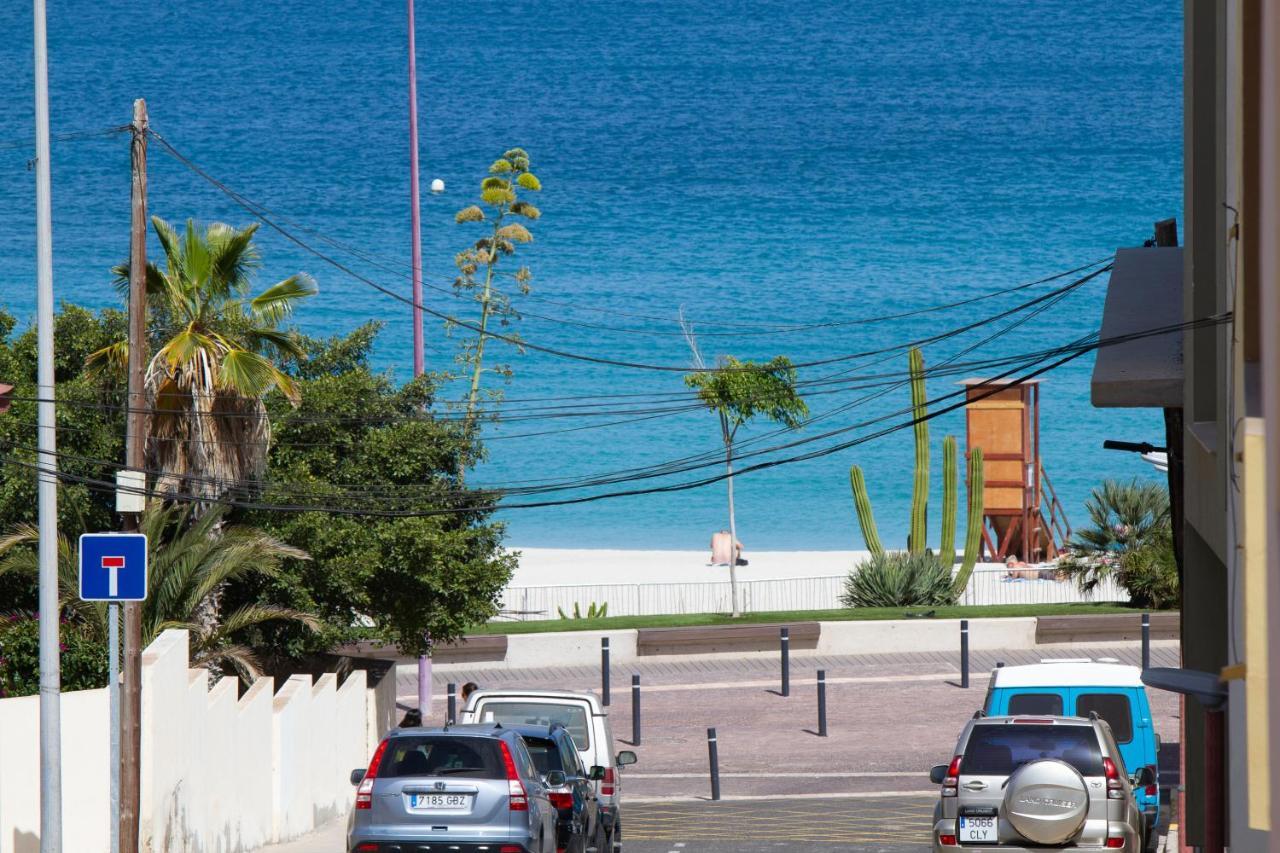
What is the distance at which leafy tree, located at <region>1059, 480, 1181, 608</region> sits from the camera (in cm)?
3594

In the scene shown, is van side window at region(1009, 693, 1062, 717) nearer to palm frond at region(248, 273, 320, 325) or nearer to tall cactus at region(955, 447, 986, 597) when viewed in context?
palm frond at region(248, 273, 320, 325)

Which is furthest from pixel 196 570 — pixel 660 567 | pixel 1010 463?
pixel 660 567

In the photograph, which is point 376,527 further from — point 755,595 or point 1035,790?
point 755,595

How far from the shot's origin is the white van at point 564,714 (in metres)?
18.5

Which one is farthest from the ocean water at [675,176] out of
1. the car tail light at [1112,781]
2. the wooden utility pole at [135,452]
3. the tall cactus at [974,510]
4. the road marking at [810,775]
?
the car tail light at [1112,781]

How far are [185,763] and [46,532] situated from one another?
8.19ft

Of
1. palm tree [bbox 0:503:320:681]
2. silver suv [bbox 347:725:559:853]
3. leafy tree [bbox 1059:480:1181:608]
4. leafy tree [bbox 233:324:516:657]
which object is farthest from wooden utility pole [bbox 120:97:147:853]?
leafy tree [bbox 1059:480:1181:608]

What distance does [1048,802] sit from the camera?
13.5 m

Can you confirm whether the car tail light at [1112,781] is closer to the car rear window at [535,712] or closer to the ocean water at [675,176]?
the car rear window at [535,712]

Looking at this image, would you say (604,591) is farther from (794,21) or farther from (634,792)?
(794,21)

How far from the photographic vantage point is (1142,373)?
12398 mm

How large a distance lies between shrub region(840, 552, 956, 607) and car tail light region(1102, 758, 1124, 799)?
23039 millimetres

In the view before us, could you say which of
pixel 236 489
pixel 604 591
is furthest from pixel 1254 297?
pixel 604 591

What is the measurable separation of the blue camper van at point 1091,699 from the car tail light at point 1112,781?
2991 mm
